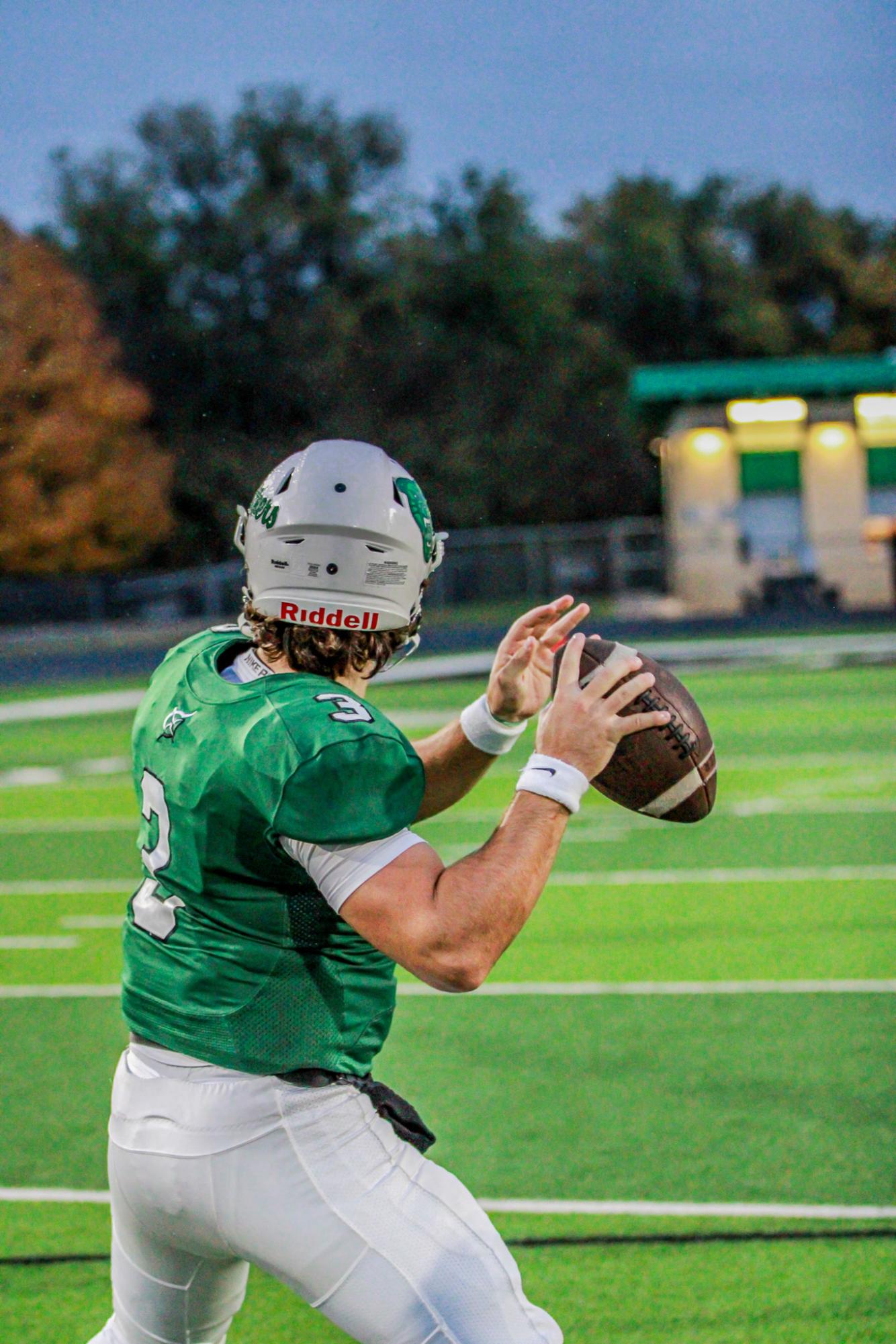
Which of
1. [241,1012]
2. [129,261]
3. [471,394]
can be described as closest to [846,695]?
[241,1012]

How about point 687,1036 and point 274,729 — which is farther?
point 687,1036

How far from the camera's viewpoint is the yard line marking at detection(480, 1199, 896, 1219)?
3.92 m

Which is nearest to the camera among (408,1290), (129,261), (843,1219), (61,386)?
(408,1290)

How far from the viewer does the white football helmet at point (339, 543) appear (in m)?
2.39

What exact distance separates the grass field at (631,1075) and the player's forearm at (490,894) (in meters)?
1.62

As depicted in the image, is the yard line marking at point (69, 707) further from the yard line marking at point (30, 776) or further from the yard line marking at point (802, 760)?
the yard line marking at point (802, 760)

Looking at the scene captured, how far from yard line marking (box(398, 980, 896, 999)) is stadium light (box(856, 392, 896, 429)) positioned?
2574 cm

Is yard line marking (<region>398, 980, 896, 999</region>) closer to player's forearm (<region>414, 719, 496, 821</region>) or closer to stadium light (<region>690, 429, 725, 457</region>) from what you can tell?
player's forearm (<region>414, 719, 496, 821</region>)

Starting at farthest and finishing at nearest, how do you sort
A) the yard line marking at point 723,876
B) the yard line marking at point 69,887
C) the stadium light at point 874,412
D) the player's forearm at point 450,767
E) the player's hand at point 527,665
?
the stadium light at point 874,412
the yard line marking at point 69,887
the yard line marking at point 723,876
the player's forearm at point 450,767
the player's hand at point 527,665

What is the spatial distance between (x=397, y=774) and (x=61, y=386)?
18567 mm

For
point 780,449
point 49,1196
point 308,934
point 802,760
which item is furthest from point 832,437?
point 308,934

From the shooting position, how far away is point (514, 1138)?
4508mm

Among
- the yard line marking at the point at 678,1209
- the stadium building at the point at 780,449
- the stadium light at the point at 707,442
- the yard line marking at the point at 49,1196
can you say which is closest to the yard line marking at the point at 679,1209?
the yard line marking at the point at 678,1209

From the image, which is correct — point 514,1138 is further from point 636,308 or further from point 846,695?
point 636,308
